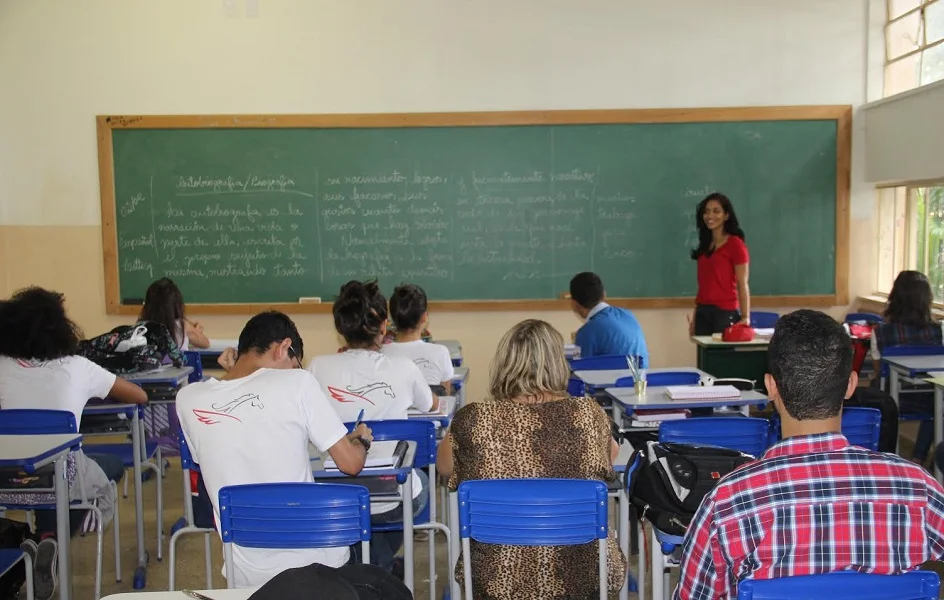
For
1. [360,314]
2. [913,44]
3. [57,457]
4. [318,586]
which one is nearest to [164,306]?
[360,314]

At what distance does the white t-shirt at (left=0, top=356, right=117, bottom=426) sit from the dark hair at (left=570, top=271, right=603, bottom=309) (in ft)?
8.78

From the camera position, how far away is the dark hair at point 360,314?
12.6 feet

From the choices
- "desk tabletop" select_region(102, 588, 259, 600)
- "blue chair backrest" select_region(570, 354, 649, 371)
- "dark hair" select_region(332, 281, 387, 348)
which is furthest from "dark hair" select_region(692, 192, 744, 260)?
"desk tabletop" select_region(102, 588, 259, 600)

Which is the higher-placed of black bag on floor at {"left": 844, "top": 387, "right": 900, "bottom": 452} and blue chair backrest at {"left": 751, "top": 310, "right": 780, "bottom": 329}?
blue chair backrest at {"left": 751, "top": 310, "right": 780, "bottom": 329}

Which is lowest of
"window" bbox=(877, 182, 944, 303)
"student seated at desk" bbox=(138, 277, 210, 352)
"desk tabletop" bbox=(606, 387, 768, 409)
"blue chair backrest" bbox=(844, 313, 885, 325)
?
"desk tabletop" bbox=(606, 387, 768, 409)

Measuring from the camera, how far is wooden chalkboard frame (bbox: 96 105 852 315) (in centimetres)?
700

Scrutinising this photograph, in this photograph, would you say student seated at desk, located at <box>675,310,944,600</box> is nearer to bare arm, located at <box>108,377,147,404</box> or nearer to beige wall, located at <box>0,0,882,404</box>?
bare arm, located at <box>108,377,147,404</box>

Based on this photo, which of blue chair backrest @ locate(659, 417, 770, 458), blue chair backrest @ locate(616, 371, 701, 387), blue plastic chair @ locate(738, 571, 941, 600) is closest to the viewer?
blue plastic chair @ locate(738, 571, 941, 600)

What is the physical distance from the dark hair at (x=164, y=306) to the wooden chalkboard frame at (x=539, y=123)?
168 cm

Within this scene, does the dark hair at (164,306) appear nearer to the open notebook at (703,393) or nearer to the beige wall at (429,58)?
the beige wall at (429,58)

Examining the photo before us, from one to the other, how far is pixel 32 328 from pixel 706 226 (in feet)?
14.8

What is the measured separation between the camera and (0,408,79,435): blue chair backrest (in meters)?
3.76

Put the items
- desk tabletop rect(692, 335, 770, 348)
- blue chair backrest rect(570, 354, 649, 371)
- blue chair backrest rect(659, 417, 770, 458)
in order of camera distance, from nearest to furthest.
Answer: blue chair backrest rect(659, 417, 770, 458), blue chair backrest rect(570, 354, 649, 371), desk tabletop rect(692, 335, 770, 348)

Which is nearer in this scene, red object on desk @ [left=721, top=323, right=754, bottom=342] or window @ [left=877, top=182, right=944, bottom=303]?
red object on desk @ [left=721, top=323, right=754, bottom=342]
